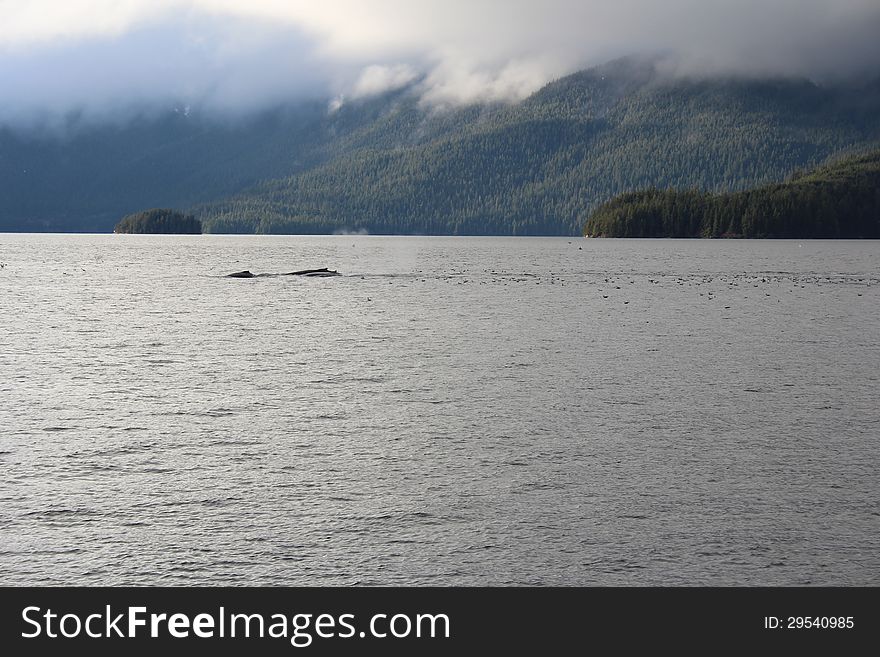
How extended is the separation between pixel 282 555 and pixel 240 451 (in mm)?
7723

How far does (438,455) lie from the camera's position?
2483cm

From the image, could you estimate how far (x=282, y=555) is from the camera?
17.7 m

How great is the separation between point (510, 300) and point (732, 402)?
47.2 metres

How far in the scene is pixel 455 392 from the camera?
111ft

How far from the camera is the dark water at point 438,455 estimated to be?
17641 mm

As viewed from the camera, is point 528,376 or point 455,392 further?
point 528,376

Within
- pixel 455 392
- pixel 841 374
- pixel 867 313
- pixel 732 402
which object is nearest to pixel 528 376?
pixel 455 392

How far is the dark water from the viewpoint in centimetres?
1764

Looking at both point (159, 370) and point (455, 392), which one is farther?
point (159, 370)
